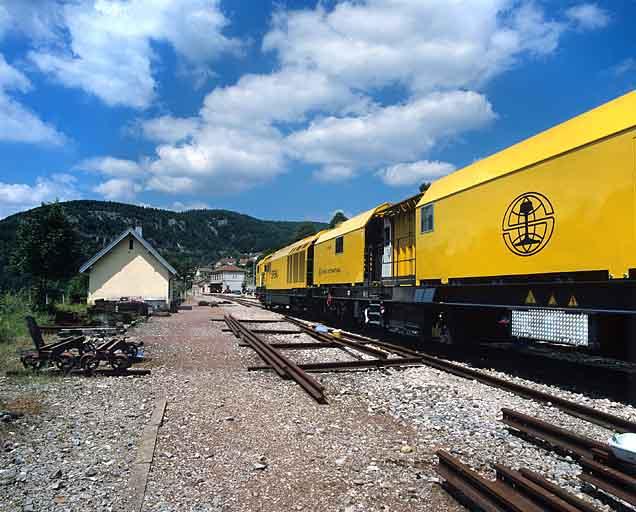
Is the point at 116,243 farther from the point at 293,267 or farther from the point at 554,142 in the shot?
the point at 554,142

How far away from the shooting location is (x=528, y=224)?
8.20m

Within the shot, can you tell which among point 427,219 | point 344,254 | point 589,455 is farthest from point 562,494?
point 344,254

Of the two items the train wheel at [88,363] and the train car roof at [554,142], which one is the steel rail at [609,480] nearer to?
the train car roof at [554,142]

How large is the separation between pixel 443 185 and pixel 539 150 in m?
3.43

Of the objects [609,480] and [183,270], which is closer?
[609,480]

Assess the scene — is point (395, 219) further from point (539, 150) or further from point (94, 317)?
point (94, 317)

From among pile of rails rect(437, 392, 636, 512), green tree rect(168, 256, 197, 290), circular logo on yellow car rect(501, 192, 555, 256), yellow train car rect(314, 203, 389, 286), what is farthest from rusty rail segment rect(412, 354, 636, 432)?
green tree rect(168, 256, 197, 290)

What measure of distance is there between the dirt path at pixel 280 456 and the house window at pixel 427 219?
5.41 meters

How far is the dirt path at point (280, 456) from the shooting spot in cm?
380

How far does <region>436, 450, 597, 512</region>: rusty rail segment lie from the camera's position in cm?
324

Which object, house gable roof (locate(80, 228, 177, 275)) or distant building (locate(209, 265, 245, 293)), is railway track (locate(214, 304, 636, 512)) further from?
distant building (locate(209, 265, 245, 293))

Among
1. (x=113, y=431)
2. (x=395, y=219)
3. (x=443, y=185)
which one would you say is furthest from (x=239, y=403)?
(x=395, y=219)

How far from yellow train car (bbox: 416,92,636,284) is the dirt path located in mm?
3684

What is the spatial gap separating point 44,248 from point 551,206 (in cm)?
2606
